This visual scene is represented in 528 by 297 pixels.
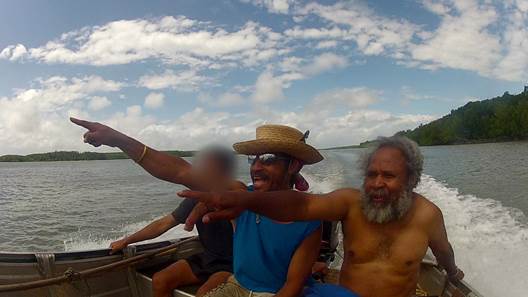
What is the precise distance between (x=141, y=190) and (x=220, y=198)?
69.3 ft

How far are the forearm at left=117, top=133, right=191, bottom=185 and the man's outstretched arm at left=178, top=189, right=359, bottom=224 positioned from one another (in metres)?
0.43

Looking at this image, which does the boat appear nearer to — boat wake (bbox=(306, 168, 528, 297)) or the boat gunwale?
the boat gunwale

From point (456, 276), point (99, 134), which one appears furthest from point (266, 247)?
point (456, 276)

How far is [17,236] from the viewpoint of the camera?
491 inches

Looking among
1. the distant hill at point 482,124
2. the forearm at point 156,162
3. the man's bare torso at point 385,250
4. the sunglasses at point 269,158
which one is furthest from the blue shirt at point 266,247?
the distant hill at point 482,124

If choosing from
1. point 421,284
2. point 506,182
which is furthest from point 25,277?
point 506,182

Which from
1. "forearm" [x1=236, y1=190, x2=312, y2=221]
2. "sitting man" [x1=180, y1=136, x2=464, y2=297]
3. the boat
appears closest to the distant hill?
the boat

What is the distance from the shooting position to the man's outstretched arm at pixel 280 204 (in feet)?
4.24

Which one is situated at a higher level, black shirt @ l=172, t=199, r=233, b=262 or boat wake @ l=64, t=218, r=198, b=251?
black shirt @ l=172, t=199, r=233, b=262

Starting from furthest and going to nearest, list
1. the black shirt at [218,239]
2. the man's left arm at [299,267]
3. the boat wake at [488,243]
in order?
the boat wake at [488,243]
the black shirt at [218,239]
the man's left arm at [299,267]

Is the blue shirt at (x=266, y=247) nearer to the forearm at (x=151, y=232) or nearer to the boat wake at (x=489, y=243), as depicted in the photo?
the forearm at (x=151, y=232)

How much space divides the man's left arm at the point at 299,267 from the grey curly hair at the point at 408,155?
0.56 meters

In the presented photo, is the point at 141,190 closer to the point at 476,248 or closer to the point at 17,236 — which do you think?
the point at 17,236

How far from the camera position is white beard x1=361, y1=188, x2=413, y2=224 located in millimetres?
2670
